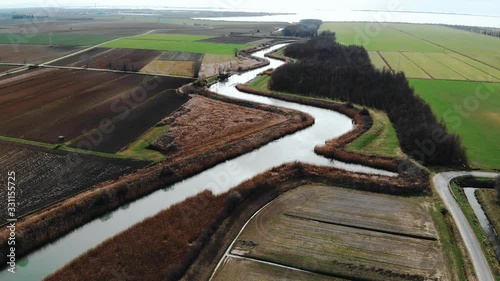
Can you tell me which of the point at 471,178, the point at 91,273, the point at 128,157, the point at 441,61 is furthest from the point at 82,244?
the point at 441,61

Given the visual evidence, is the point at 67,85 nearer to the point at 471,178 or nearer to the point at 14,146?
the point at 14,146

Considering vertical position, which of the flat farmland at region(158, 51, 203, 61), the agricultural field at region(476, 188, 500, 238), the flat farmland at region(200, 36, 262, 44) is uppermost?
the flat farmland at region(200, 36, 262, 44)

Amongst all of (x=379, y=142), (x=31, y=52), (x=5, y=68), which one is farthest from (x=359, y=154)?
(x=31, y=52)

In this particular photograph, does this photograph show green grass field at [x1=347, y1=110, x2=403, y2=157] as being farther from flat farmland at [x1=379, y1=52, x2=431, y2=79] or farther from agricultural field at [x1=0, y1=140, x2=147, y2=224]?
flat farmland at [x1=379, y1=52, x2=431, y2=79]

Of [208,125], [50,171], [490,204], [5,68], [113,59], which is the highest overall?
[113,59]

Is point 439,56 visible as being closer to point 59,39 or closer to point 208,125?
point 208,125

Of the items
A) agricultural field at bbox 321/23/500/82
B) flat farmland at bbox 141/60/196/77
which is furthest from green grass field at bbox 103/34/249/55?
agricultural field at bbox 321/23/500/82
